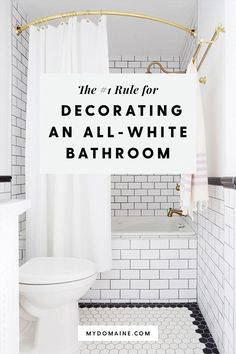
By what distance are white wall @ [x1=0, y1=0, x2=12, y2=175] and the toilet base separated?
93 centimetres

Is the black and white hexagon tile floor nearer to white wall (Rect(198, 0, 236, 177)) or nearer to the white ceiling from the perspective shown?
white wall (Rect(198, 0, 236, 177))

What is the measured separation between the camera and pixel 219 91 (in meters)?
1.70

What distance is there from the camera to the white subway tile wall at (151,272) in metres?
2.33

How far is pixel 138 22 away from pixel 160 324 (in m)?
2.24

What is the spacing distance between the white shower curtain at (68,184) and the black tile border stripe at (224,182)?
26.3 inches

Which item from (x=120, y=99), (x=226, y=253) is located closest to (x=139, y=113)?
(x=120, y=99)

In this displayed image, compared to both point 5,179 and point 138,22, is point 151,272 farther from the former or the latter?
point 138,22

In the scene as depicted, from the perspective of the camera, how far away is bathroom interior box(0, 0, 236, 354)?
64.5 inches

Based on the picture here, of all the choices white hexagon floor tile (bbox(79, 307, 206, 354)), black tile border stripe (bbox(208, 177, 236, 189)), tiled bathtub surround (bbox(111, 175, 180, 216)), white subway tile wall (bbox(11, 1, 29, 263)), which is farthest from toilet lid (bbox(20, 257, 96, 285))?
tiled bathtub surround (bbox(111, 175, 180, 216))

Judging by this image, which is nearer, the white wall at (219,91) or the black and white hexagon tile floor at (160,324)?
the white wall at (219,91)

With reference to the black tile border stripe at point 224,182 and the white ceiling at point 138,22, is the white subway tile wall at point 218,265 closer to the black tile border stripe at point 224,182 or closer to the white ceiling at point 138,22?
the black tile border stripe at point 224,182

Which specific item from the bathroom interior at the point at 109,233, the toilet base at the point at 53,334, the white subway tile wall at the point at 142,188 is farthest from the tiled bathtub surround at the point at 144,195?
the toilet base at the point at 53,334

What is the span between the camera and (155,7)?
2.40 metres

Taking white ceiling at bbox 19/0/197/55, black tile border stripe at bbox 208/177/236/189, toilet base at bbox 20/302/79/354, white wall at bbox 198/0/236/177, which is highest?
white ceiling at bbox 19/0/197/55
